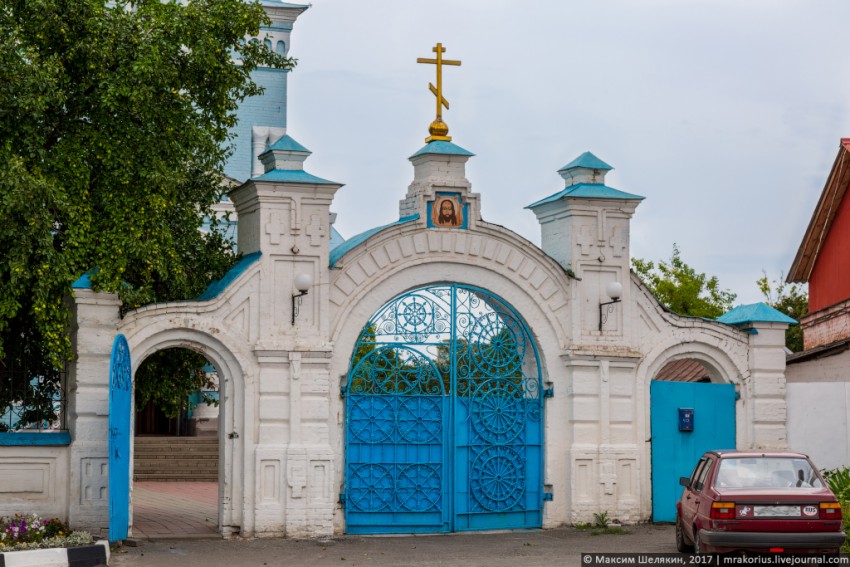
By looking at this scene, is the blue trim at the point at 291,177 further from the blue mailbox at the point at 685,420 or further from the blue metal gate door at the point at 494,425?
the blue mailbox at the point at 685,420

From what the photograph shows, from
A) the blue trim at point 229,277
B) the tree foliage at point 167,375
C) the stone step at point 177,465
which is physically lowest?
the stone step at point 177,465

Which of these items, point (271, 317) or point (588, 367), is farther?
point (588, 367)

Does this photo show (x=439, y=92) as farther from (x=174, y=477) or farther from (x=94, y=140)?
(x=174, y=477)

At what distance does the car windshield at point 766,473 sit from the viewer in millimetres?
12578

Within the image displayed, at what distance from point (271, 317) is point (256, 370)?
0.67 metres

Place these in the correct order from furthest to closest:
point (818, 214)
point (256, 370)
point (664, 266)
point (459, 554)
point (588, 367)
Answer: point (664, 266), point (818, 214), point (588, 367), point (256, 370), point (459, 554)

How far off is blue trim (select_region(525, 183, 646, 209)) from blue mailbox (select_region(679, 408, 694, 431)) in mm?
2878

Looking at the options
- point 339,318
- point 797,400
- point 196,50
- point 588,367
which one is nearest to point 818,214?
point 797,400

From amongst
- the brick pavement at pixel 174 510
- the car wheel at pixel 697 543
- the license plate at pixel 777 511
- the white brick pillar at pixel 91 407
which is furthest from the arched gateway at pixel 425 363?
the license plate at pixel 777 511

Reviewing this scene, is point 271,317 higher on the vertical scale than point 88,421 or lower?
higher

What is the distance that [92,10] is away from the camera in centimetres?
1476

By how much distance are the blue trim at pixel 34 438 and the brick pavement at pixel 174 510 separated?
1.52m

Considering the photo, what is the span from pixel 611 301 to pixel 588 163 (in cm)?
194

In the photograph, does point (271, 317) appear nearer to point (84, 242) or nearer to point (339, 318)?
point (339, 318)
